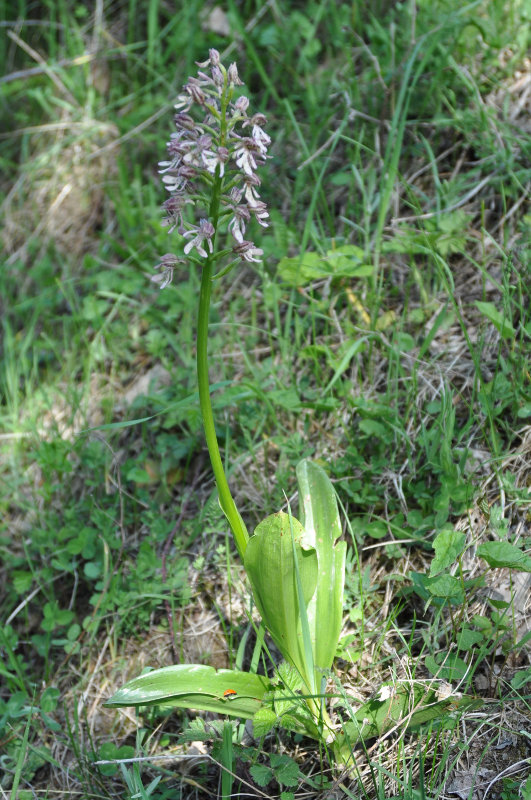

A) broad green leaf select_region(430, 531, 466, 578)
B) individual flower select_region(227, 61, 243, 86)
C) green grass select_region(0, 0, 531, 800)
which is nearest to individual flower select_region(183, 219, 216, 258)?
individual flower select_region(227, 61, 243, 86)

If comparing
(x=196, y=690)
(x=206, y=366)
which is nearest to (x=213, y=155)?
(x=206, y=366)

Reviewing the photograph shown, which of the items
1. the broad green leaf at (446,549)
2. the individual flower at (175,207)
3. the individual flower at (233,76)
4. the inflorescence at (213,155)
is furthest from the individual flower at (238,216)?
the broad green leaf at (446,549)

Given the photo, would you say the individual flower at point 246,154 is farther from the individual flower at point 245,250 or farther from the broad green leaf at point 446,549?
the broad green leaf at point 446,549

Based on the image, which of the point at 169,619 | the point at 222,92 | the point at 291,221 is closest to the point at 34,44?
the point at 291,221

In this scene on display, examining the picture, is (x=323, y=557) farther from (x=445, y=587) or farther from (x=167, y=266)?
(x=167, y=266)

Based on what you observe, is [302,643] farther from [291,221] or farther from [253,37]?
[253,37]

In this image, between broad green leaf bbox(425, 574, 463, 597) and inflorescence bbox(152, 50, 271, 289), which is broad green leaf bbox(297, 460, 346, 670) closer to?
broad green leaf bbox(425, 574, 463, 597)
